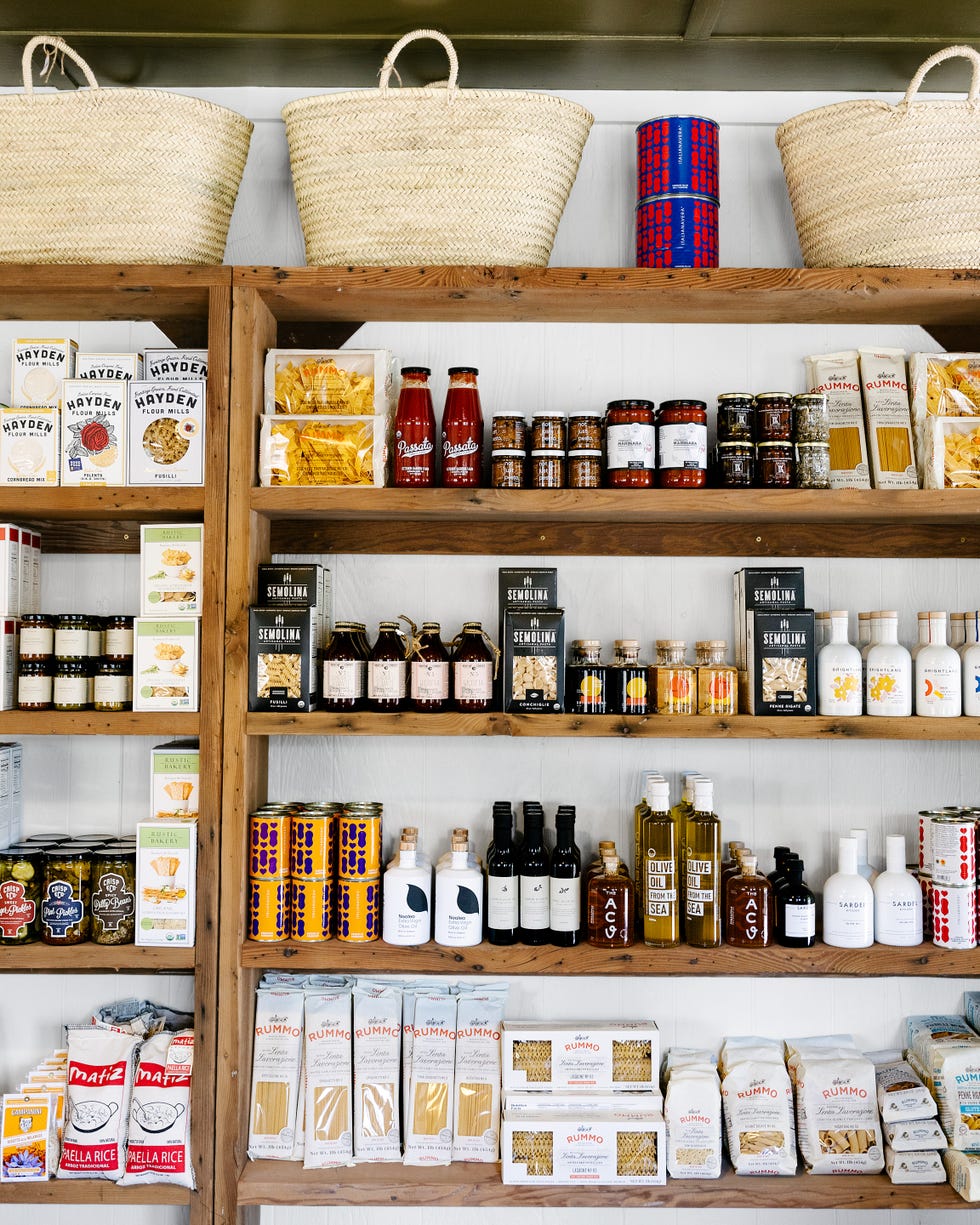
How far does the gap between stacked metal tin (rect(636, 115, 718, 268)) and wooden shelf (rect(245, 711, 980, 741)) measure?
96cm

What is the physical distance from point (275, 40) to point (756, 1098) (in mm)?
2426

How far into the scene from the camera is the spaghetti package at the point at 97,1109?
190 cm

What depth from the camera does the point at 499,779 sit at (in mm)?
2178

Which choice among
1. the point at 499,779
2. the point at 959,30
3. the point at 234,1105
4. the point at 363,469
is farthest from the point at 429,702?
the point at 959,30

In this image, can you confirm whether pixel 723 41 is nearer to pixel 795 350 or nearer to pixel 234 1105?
pixel 795 350

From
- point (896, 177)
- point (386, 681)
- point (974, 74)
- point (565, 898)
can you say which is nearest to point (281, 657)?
point (386, 681)

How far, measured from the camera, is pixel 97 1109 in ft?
6.27

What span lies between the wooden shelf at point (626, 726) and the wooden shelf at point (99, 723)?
18 centimetres

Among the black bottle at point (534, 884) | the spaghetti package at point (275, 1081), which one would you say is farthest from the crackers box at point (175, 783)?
the black bottle at point (534, 884)

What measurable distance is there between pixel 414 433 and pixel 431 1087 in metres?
1.33

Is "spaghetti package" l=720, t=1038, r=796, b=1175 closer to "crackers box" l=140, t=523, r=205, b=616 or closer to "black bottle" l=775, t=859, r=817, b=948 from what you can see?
"black bottle" l=775, t=859, r=817, b=948

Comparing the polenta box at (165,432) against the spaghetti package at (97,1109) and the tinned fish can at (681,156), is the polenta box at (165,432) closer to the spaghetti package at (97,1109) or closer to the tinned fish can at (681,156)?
the tinned fish can at (681,156)

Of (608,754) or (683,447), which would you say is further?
(608,754)

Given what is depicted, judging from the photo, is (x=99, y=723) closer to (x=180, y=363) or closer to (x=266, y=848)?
(x=266, y=848)
